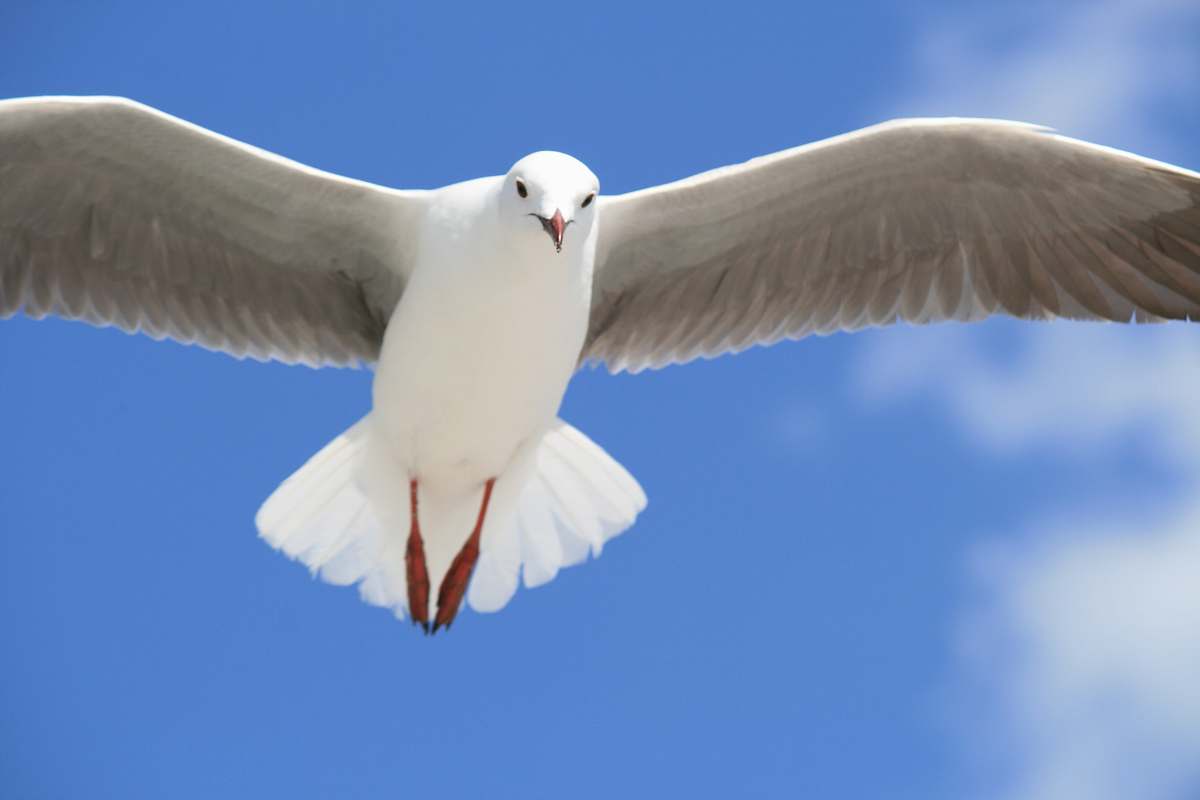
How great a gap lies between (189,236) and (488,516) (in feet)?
5.29

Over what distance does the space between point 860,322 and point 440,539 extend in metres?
1.93

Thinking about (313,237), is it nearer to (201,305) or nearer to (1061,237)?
(201,305)

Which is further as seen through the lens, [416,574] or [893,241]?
[893,241]

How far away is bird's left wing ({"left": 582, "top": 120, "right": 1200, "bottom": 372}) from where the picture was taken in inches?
299

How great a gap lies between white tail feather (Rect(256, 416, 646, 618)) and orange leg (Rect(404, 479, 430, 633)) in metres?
0.09

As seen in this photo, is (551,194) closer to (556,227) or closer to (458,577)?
(556,227)

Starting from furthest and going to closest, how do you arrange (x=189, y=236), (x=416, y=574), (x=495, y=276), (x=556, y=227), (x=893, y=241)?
(x=893, y=241), (x=189, y=236), (x=416, y=574), (x=495, y=276), (x=556, y=227)

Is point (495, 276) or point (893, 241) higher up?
point (893, 241)

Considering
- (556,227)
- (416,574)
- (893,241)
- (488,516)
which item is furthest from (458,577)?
(893,241)

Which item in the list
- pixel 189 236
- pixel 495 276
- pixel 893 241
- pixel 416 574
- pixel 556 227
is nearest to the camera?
pixel 556 227

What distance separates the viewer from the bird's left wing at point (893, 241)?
299 inches

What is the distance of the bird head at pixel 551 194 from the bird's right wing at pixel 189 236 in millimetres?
648

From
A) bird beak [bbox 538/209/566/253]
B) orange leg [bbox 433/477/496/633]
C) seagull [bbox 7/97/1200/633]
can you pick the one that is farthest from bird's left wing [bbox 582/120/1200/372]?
orange leg [bbox 433/477/496/633]

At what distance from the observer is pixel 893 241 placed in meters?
7.99
